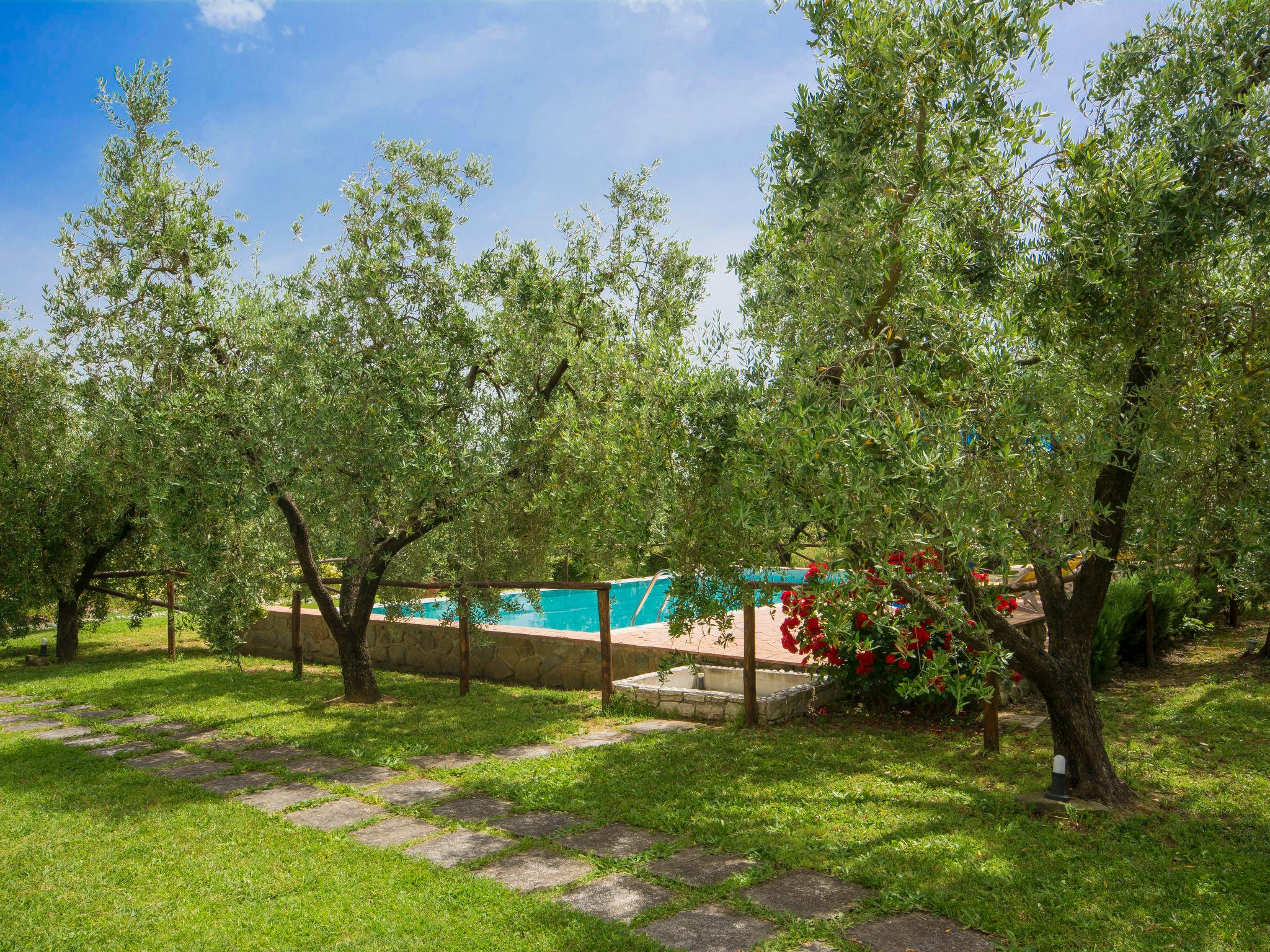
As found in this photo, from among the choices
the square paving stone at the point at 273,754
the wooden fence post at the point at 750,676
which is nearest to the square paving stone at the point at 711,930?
the wooden fence post at the point at 750,676

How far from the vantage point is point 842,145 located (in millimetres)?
5605

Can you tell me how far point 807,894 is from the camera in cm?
473

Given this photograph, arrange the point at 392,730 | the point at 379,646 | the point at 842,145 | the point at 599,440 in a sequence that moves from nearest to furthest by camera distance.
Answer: the point at 842,145 < the point at 599,440 < the point at 392,730 < the point at 379,646

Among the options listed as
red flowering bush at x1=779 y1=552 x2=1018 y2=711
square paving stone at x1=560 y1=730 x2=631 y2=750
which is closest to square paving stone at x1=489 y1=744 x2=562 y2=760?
square paving stone at x1=560 y1=730 x2=631 y2=750

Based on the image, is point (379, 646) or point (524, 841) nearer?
point (524, 841)

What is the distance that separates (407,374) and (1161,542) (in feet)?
21.9

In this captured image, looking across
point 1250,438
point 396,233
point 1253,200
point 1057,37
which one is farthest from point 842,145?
point 396,233

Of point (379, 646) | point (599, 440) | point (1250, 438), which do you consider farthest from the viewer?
point (379, 646)

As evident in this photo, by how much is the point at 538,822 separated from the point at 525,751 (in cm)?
208

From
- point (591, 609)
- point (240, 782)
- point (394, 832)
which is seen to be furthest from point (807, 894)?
point (591, 609)

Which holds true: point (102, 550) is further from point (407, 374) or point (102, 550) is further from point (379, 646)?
point (407, 374)

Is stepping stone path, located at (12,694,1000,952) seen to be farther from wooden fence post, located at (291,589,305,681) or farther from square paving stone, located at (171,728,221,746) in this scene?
wooden fence post, located at (291,589,305,681)

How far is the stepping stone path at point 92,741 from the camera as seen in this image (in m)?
8.62

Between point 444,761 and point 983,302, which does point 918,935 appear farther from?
point 444,761
